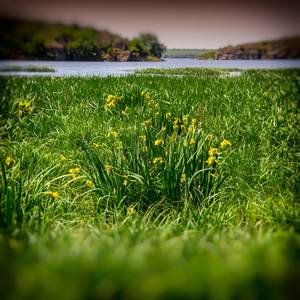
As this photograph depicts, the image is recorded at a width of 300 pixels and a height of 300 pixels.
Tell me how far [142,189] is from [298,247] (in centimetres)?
186

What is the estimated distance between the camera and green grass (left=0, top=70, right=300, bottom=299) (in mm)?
349

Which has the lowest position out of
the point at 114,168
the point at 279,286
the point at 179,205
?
the point at 179,205

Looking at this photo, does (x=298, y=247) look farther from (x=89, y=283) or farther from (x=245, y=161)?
(x=245, y=161)

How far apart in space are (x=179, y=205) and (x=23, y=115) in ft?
11.1

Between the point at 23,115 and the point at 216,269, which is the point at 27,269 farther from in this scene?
the point at 23,115

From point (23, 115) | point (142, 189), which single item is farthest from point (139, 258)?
point (23, 115)

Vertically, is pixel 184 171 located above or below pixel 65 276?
below

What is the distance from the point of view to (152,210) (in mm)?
2299

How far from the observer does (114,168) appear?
2287mm

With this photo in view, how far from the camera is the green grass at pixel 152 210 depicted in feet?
1.15

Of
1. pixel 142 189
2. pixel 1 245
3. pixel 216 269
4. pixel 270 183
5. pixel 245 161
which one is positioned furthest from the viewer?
pixel 245 161

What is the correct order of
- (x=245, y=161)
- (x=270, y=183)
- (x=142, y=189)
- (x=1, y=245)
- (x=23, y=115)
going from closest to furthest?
(x=1, y=245) < (x=142, y=189) < (x=270, y=183) < (x=245, y=161) < (x=23, y=115)

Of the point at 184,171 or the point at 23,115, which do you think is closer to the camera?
the point at 184,171

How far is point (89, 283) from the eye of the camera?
13.6 inches
